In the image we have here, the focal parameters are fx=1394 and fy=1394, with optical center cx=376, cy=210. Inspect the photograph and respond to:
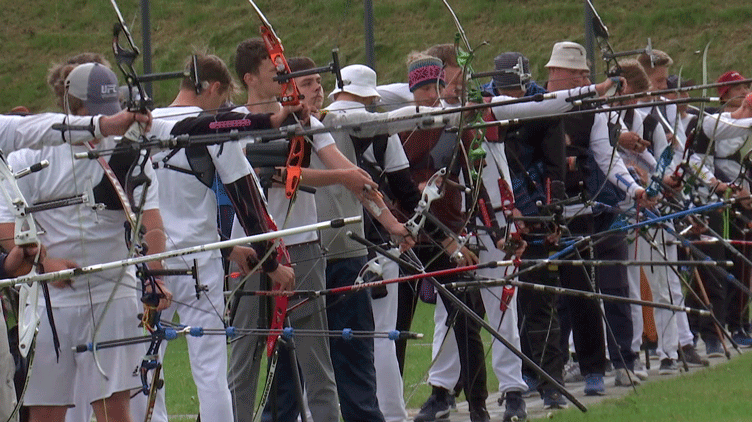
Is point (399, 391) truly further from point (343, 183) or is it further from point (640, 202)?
point (640, 202)

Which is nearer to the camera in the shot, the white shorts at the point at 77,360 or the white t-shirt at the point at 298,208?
the white shorts at the point at 77,360

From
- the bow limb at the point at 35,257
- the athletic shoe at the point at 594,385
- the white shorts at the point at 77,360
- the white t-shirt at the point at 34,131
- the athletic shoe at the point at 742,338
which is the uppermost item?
the white t-shirt at the point at 34,131

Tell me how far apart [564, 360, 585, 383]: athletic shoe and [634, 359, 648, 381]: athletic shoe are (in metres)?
0.37

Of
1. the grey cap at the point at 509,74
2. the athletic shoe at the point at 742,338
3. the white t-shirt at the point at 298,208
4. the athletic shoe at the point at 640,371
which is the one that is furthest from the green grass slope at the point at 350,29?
the athletic shoe at the point at 742,338

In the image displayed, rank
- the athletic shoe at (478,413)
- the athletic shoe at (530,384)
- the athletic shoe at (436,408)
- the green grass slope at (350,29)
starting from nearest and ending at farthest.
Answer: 1. the athletic shoe at (478,413)
2. the athletic shoe at (436,408)
3. the athletic shoe at (530,384)
4. the green grass slope at (350,29)

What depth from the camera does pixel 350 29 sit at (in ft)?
44.5

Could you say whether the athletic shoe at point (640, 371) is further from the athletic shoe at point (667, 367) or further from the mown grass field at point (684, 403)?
the mown grass field at point (684, 403)

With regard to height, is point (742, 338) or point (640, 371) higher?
point (640, 371)

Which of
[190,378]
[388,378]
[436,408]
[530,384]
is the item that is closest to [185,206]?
[388,378]

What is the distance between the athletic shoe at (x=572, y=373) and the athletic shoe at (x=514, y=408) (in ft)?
6.08

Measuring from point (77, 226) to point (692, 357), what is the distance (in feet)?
18.8

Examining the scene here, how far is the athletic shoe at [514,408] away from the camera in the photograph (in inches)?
293

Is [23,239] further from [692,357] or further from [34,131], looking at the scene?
[692,357]

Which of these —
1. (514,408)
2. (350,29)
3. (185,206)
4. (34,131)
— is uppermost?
(350,29)
